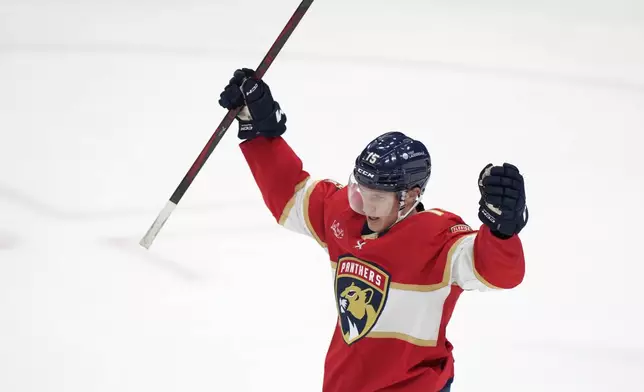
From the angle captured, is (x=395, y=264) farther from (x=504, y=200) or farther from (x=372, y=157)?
(x=504, y=200)

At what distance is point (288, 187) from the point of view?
251 centimetres

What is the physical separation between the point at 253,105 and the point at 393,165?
1.49 ft

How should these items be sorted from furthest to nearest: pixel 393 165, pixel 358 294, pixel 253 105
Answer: pixel 253 105 < pixel 358 294 < pixel 393 165

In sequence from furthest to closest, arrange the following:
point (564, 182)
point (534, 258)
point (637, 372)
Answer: point (564, 182) < point (534, 258) < point (637, 372)

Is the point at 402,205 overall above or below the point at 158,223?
above

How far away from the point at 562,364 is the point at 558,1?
4.77 m

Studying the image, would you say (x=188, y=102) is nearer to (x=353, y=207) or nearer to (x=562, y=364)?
(x=562, y=364)

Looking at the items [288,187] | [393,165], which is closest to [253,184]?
[288,187]

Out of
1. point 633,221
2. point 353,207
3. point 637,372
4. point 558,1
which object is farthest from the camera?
point 558,1

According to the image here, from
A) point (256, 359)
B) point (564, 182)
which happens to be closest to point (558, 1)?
point (564, 182)

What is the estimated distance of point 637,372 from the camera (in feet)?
11.6

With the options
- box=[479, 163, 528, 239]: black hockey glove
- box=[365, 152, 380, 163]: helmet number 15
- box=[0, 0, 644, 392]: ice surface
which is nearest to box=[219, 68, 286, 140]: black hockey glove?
box=[365, 152, 380, 163]: helmet number 15

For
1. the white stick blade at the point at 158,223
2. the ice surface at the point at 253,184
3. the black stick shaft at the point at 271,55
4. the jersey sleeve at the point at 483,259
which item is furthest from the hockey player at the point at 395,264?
the ice surface at the point at 253,184

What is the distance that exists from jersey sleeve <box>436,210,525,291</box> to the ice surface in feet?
4.52
